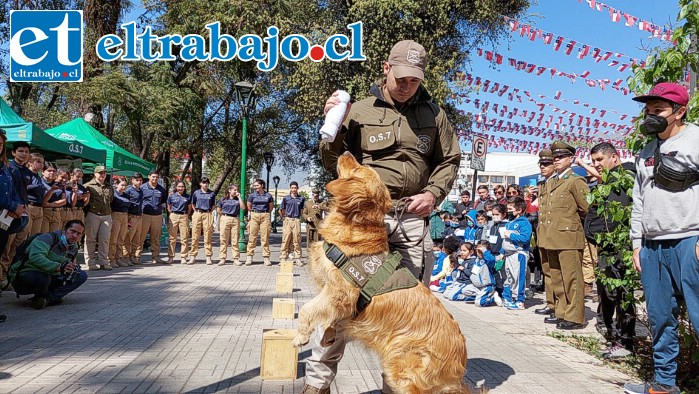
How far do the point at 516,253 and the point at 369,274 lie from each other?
6.74 meters

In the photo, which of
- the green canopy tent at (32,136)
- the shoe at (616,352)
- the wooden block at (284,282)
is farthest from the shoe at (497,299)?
the green canopy tent at (32,136)

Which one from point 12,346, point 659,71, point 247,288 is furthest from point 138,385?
point 247,288

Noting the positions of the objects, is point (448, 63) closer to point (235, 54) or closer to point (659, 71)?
point (235, 54)

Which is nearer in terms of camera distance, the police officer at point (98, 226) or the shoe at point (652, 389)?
the shoe at point (652, 389)

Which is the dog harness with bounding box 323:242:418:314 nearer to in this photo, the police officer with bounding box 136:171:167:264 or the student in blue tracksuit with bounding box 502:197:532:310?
the student in blue tracksuit with bounding box 502:197:532:310

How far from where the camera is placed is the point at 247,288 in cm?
1012

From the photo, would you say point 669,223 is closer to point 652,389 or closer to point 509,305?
point 652,389

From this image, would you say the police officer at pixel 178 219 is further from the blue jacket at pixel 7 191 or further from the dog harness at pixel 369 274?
the dog harness at pixel 369 274

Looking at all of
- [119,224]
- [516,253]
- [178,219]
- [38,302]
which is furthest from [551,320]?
[178,219]

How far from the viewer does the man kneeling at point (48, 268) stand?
7.07 meters

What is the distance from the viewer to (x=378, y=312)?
9.75 feet

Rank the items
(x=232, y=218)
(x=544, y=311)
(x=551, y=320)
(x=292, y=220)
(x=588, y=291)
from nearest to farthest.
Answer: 1. (x=551, y=320)
2. (x=544, y=311)
3. (x=588, y=291)
4. (x=232, y=218)
5. (x=292, y=220)

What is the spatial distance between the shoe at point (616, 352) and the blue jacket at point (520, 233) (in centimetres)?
345

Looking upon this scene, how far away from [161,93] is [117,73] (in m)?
1.80
